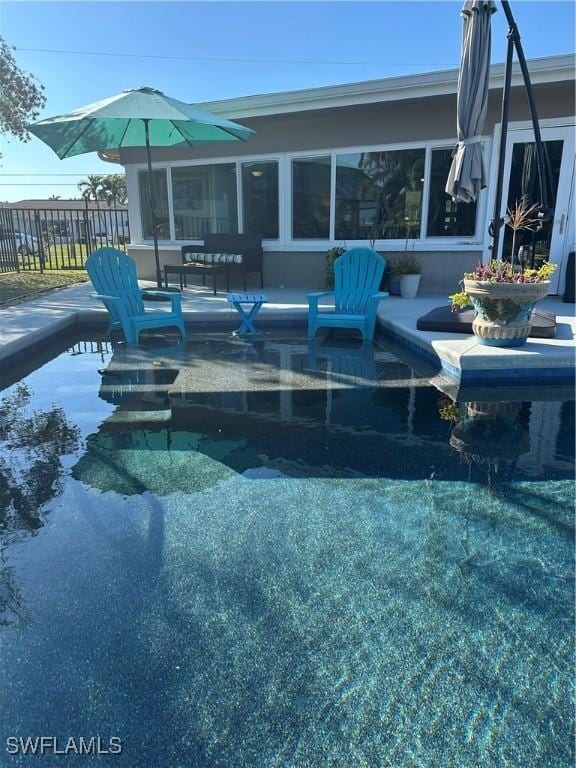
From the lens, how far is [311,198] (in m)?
8.17

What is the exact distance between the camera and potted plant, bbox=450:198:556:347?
150 inches

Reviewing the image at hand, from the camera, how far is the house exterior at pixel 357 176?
662 centimetres

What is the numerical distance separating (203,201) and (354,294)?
481 centimetres

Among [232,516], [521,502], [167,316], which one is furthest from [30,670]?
[167,316]

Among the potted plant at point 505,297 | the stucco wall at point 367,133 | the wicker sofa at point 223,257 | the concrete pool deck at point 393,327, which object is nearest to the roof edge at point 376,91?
the stucco wall at point 367,133

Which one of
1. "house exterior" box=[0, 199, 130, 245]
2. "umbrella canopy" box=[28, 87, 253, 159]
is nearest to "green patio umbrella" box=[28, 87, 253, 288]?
"umbrella canopy" box=[28, 87, 253, 159]

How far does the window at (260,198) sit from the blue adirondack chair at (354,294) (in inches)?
135

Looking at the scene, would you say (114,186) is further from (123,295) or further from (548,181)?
(548,181)

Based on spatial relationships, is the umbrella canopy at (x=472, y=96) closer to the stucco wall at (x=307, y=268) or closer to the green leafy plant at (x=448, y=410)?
the green leafy plant at (x=448, y=410)

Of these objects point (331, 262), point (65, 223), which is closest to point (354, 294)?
point (331, 262)

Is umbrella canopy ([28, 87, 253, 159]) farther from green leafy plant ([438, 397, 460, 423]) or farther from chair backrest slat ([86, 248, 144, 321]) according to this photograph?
green leafy plant ([438, 397, 460, 423])

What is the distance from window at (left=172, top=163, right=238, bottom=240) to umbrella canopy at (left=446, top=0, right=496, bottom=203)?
4804mm

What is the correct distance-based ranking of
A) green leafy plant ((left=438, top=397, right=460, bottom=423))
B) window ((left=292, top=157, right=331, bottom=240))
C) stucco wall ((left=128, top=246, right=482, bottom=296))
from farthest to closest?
1. window ((left=292, top=157, right=331, bottom=240))
2. stucco wall ((left=128, top=246, right=482, bottom=296))
3. green leafy plant ((left=438, top=397, right=460, bottom=423))

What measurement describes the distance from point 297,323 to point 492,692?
207 inches
